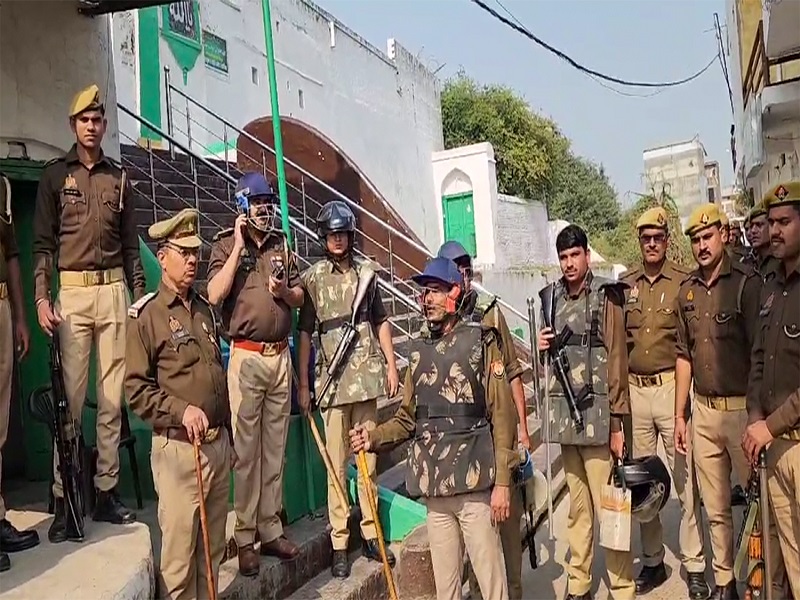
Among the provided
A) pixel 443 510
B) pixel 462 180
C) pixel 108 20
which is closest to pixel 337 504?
pixel 443 510

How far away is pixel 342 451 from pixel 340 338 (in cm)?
68

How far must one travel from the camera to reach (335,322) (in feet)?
16.0

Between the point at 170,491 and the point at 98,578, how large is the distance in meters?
0.46

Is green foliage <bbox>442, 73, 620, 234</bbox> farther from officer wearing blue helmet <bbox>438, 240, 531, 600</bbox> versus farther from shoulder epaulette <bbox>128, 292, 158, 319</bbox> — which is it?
shoulder epaulette <bbox>128, 292, 158, 319</bbox>

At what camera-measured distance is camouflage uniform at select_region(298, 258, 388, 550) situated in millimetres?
4797

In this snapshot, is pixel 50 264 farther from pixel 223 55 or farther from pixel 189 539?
pixel 223 55

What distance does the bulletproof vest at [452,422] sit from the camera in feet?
12.3

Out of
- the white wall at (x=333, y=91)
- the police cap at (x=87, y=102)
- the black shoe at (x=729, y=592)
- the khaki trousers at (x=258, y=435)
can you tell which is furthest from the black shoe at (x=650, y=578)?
the white wall at (x=333, y=91)

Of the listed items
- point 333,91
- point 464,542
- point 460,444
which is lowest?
point 464,542

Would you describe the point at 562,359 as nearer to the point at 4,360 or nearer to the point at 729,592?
the point at 729,592

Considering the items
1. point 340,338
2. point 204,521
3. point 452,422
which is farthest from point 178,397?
point 340,338

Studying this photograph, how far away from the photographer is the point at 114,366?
14.3 ft

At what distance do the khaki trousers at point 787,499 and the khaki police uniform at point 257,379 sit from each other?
2.50 metres

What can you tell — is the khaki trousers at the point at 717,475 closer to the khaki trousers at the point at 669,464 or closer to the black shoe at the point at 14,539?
the khaki trousers at the point at 669,464
